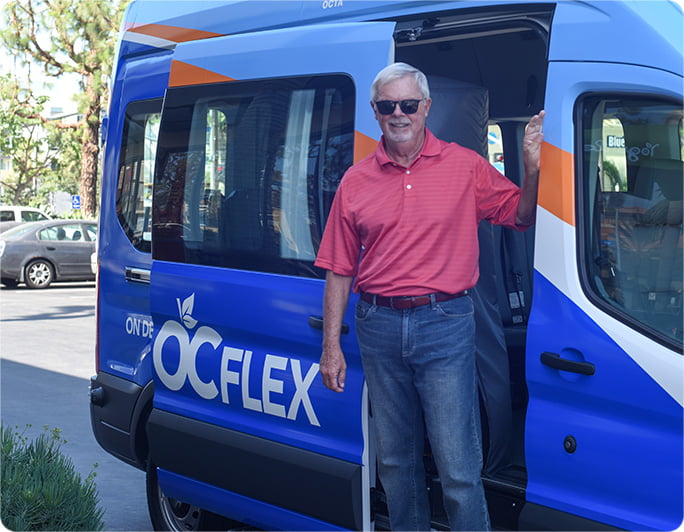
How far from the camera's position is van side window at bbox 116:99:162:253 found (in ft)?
16.0

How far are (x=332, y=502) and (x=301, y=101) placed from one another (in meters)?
1.55

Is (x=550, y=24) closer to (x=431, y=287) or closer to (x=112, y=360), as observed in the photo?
(x=431, y=287)

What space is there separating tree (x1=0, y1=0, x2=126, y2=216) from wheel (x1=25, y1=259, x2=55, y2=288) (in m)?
9.58

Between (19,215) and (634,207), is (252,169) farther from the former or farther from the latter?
(19,215)

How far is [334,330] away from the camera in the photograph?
11.0 ft

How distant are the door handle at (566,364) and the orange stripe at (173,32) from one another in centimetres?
220

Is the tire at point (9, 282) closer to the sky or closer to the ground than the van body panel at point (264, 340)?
closer to the ground

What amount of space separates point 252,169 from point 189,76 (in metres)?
0.60

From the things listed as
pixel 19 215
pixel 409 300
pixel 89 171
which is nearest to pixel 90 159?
pixel 89 171

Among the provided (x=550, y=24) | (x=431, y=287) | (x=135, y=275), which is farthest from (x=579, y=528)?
(x=135, y=275)

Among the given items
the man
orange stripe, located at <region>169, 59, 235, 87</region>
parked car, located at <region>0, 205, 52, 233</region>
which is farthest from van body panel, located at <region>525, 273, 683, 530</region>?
parked car, located at <region>0, 205, 52, 233</region>

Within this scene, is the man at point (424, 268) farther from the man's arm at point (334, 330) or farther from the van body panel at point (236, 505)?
the van body panel at point (236, 505)

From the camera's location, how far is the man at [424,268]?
3139 millimetres

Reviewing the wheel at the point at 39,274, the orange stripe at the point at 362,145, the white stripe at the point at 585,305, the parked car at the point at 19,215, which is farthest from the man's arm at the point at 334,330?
the parked car at the point at 19,215
